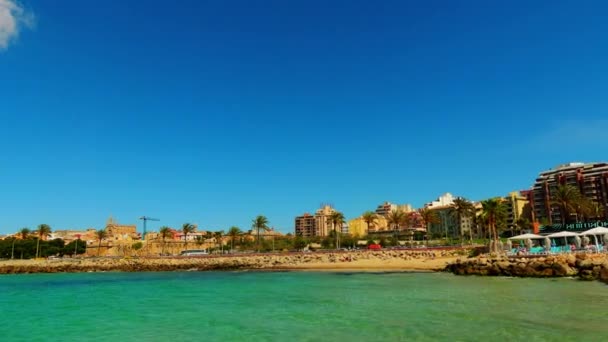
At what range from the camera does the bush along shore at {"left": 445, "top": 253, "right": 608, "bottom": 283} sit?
113ft

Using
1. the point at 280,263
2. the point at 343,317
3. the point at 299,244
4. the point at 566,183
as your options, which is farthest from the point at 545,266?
the point at 566,183

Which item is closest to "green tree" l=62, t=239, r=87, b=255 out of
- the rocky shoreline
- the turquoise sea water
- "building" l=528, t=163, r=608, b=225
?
the rocky shoreline

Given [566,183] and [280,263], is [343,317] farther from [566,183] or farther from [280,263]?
[566,183]

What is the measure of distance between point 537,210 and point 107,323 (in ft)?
507

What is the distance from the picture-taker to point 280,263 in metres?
79.4

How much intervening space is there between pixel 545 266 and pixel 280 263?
4933 centimetres

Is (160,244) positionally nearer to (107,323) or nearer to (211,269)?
(211,269)

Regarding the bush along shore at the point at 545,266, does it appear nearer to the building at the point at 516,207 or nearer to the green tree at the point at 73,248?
the building at the point at 516,207

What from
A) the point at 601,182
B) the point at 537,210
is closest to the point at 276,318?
the point at 601,182

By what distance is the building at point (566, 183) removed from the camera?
420ft

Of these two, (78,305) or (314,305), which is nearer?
(314,305)

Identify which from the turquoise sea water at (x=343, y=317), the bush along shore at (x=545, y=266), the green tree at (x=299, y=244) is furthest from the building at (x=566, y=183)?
the turquoise sea water at (x=343, y=317)

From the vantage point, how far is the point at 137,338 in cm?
1645

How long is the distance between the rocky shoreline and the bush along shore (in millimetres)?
8787
